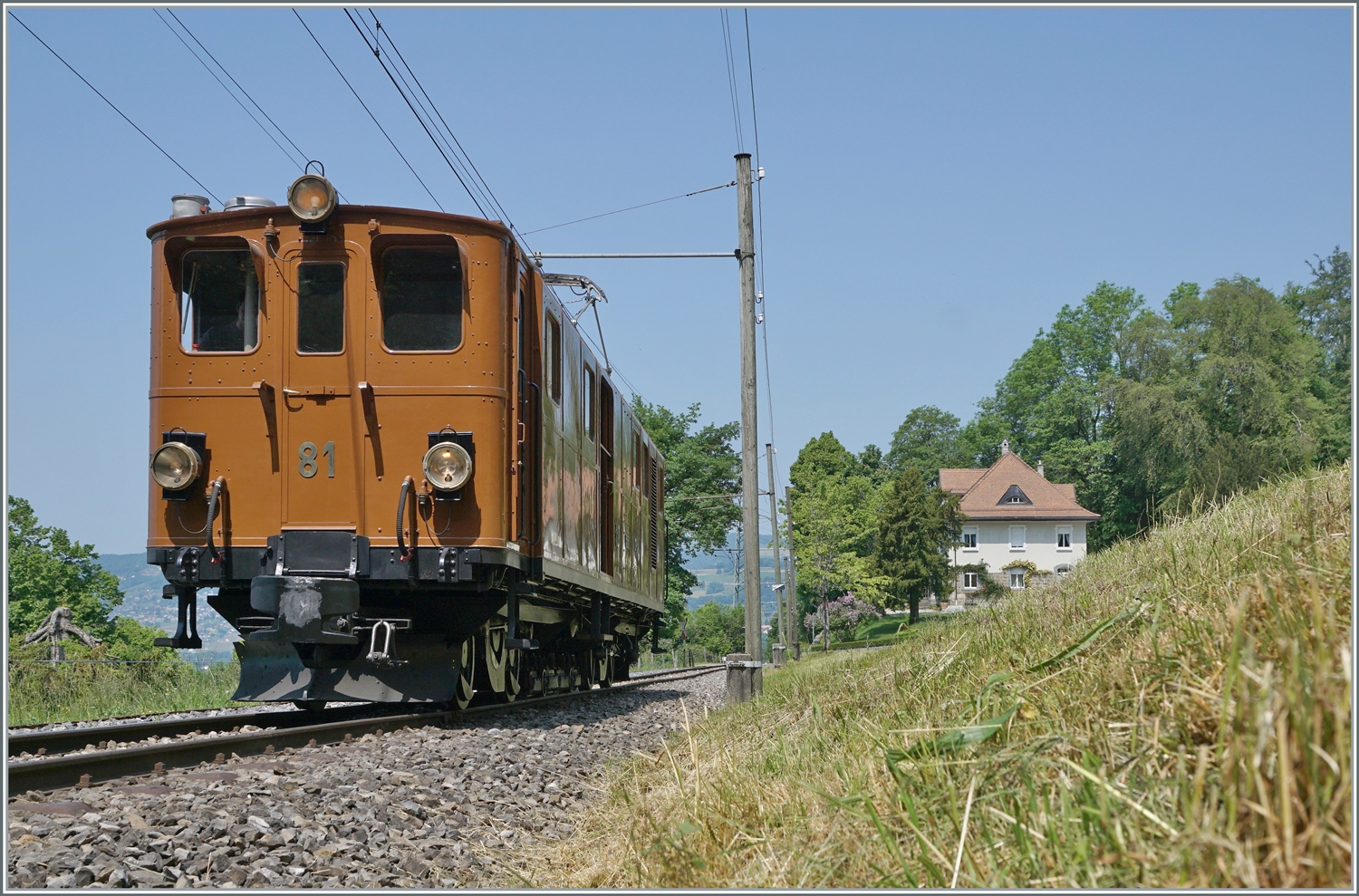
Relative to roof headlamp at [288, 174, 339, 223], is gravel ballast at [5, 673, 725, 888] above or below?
below

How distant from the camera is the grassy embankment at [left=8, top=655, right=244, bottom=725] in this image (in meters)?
12.1

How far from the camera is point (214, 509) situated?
8.38m

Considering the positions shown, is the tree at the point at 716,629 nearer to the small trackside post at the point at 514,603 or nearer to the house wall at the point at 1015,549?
the house wall at the point at 1015,549

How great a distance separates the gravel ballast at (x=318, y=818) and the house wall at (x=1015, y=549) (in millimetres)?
65004

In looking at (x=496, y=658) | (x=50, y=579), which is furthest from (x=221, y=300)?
(x=50, y=579)

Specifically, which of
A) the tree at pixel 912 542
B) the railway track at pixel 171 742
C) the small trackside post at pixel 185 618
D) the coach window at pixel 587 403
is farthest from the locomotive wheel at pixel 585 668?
Answer: the tree at pixel 912 542

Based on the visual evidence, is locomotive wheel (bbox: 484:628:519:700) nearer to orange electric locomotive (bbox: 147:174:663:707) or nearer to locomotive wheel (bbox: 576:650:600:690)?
orange electric locomotive (bbox: 147:174:663:707)

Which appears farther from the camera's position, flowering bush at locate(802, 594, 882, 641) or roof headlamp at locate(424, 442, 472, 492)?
flowering bush at locate(802, 594, 882, 641)

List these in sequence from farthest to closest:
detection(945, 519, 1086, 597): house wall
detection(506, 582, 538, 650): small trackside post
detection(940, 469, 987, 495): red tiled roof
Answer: detection(940, 469, 987, 495): red tiled roof, detection(945, 519, 1086, 597): house wall, detection(506, 582, 538, 650): small trackside post

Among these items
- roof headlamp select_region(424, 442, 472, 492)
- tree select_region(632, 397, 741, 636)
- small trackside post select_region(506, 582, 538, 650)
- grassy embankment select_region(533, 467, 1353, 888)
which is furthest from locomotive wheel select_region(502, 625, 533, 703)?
tree select_region(632, 397, 741, 636)

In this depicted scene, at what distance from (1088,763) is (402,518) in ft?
20.7

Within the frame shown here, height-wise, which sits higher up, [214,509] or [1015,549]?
[214,509]

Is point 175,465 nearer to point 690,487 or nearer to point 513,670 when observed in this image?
point 513,670

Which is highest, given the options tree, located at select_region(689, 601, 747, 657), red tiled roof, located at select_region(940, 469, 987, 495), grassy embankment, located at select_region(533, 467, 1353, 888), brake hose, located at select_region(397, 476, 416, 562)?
red tiled roof, located at select_region(940, 469, 987, 495)
